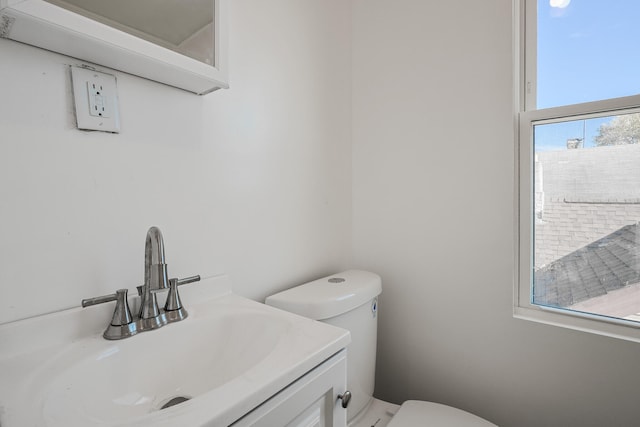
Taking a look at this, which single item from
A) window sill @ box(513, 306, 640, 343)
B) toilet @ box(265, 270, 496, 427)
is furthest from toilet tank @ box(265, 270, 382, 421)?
window sill @ box(513, 306, 640, 343)

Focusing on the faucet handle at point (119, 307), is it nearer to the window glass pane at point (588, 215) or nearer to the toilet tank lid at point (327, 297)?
the toilet tank lid at point (327, 297)

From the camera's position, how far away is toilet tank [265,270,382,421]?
2.91 ft

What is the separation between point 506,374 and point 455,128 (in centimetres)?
90

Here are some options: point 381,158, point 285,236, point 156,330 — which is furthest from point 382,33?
point 156,330

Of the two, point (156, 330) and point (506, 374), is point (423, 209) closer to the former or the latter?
A: point (506, 374)

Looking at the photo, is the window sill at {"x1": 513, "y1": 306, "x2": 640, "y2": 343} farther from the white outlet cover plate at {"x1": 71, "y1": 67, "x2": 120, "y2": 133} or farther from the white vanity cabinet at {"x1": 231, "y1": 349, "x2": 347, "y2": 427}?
the white outlet cover plate at {"x1": 71, "y1": 67, "x2": 120, "y2": 133}

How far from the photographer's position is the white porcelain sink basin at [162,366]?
1.33 ft

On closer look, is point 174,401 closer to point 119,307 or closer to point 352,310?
point 119,307

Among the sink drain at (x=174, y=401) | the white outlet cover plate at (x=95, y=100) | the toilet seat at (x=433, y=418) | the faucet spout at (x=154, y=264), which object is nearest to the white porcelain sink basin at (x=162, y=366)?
the sink drain at (x=174, y=401)

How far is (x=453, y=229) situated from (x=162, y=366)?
40.0 inches

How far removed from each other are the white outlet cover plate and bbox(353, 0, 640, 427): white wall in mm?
959

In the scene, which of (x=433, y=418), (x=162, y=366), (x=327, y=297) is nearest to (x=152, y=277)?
(x=162, y=366)

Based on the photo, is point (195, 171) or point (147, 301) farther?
point (195, 171)

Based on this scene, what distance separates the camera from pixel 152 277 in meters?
0.61
